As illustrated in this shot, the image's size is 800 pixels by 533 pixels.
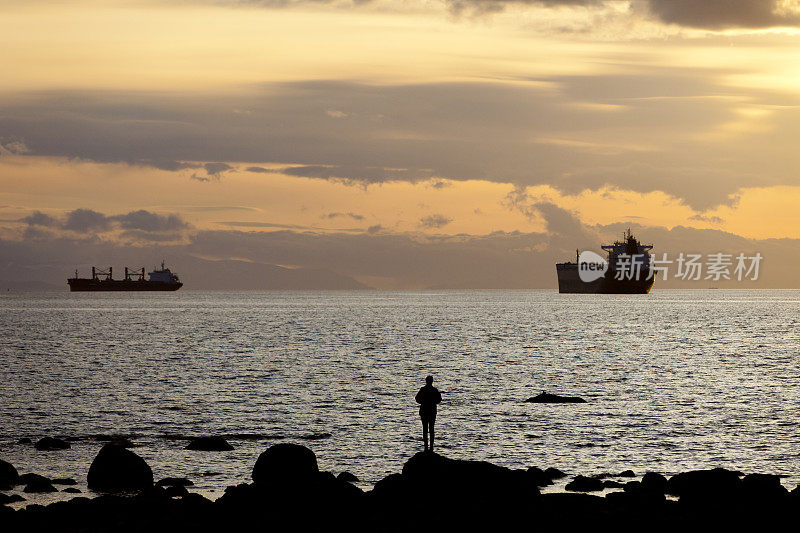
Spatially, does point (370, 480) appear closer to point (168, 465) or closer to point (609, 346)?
point (168, 465)

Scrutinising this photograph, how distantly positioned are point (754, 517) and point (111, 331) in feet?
346

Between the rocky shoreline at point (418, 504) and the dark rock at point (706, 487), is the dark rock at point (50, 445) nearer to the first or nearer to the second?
the rocky shoreline at point (418, 504)

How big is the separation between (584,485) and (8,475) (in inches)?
623

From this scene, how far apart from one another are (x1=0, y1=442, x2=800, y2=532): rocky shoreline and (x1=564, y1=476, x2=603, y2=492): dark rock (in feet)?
3.29

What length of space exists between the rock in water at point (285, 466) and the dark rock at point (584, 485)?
6945 millimetres

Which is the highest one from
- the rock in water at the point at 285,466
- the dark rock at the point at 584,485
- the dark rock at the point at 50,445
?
the rock in water at the point at 285,466

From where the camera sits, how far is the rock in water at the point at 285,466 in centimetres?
2255

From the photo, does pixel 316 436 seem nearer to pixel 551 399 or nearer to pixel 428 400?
pixel 428 400

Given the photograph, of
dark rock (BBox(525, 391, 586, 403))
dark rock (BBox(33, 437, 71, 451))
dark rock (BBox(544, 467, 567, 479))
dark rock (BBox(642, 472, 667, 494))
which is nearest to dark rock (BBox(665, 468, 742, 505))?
Answer: dark rock (BBox(642, 472, 667, 494))

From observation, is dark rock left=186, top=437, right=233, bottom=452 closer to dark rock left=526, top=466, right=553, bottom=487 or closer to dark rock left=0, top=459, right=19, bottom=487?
dark rock left=0, top=459, right=19, bottom=487

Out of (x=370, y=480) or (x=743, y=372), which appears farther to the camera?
(x=743, y=372)

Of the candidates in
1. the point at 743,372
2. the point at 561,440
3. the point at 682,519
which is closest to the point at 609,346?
the point at 743,372

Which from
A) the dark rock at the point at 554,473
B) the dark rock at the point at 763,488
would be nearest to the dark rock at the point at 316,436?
the dark rock at the point at 554,473

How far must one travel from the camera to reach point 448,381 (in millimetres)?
56281
